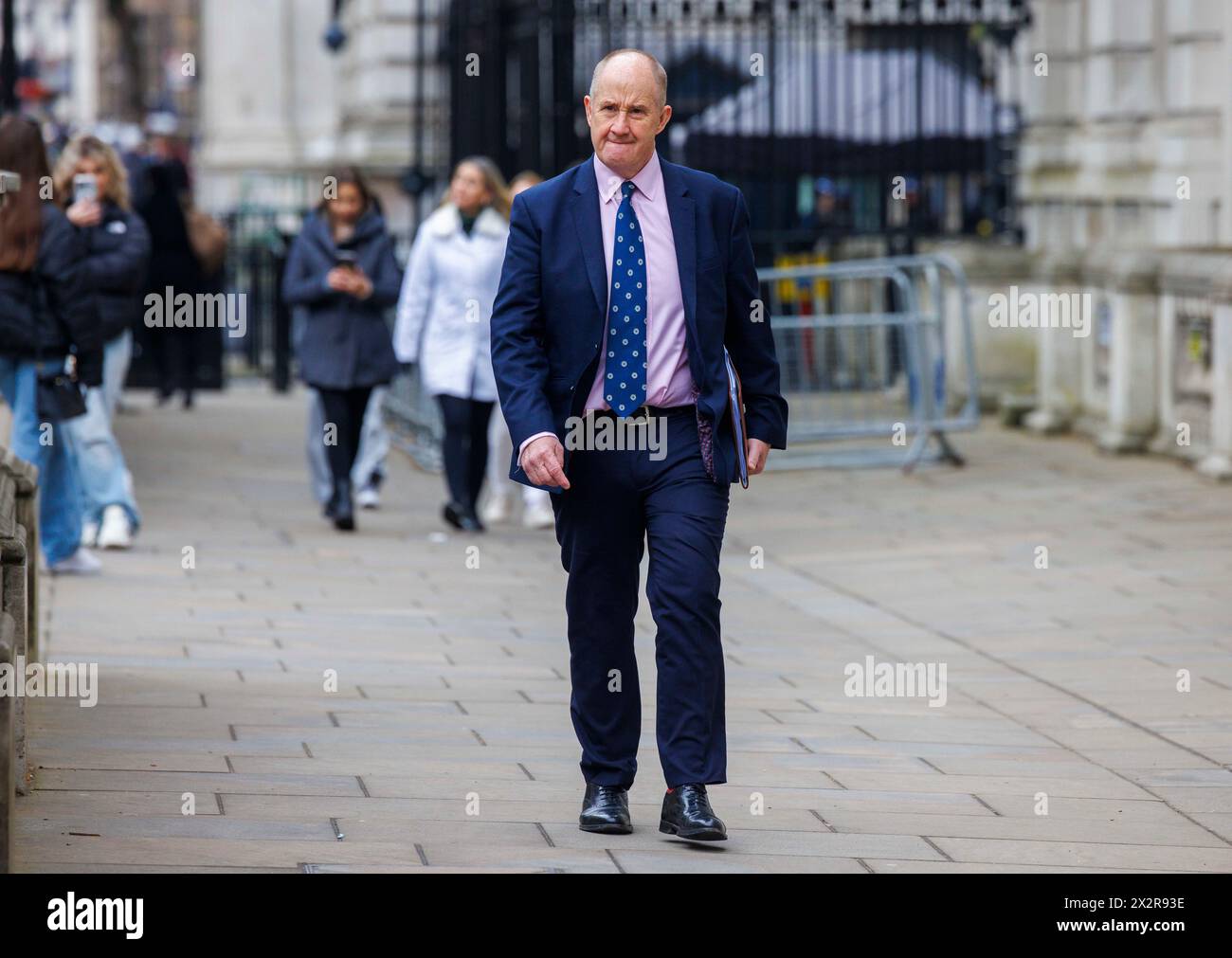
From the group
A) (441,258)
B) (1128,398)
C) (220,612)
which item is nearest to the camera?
(220,612)

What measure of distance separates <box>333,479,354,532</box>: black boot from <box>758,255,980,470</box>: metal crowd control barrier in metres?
3.05

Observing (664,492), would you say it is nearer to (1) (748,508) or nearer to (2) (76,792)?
(2) (76,792)

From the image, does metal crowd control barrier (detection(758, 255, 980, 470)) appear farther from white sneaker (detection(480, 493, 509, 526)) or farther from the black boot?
the black boot

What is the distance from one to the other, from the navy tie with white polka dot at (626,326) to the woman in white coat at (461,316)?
586 cm

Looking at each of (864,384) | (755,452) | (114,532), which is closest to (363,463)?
(114,532)

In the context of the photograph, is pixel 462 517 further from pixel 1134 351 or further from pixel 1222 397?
pixel 1134 351

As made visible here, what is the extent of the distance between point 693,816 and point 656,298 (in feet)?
3.82

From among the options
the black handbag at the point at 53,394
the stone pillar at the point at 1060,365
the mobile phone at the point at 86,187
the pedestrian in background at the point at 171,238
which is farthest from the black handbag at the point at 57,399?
the pedestrian in background at the point at 171,238

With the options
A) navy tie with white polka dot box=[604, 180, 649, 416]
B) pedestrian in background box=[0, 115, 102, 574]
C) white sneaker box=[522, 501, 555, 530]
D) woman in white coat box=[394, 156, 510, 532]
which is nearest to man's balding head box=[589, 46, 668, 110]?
navy tie with white polka dot box=[604, 180, 649, 416]

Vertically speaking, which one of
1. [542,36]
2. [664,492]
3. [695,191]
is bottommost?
[664,492]

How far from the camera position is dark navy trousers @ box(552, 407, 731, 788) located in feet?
17.3
